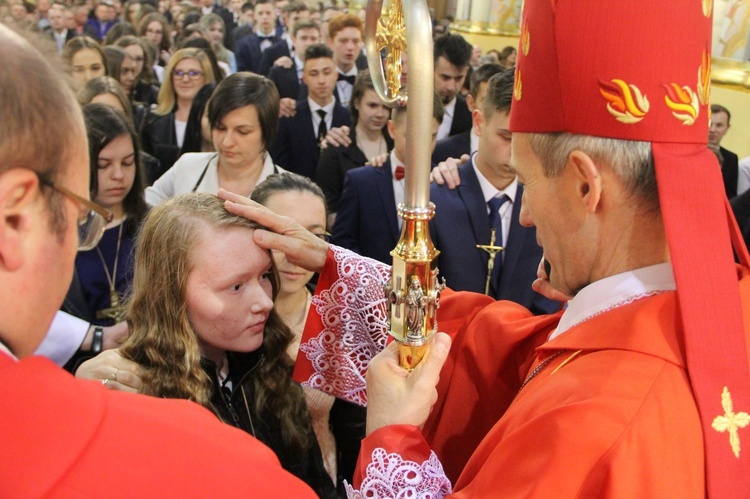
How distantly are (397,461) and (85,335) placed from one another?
5.25 feet

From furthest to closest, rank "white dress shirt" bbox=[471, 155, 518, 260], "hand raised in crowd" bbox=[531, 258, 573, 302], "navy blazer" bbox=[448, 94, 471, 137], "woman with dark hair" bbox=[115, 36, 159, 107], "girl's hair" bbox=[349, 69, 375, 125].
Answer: "woman with dark hair" bbox=[115, 36, 159, 107], "navy blazer" bbox=[448, 94, 471, 137], "girl's hair" bbox=[349, 69, 375, 125], "white dress shirt" bbox=[471, 155, 518, 260], "hand raised in crowd" bbox=[531, 258, 573, 302]

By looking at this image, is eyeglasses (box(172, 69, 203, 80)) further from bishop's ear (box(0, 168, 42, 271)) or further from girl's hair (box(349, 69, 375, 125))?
bishop's ear (box(0, 168, 42, 271))

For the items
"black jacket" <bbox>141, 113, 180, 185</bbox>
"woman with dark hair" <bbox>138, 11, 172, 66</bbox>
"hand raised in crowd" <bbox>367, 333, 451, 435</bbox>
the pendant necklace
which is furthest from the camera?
"woman with dark hair" <bbox>138, 11, 172, 66</bbox>

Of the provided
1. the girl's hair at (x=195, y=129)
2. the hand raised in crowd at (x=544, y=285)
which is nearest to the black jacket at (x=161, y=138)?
the girl's hair at (x=195, y=129)

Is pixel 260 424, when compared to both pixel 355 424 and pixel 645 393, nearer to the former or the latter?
pixel 355 424

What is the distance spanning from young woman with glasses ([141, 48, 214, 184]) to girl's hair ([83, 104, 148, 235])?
73.6 inches

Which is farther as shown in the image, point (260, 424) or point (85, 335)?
point (85, 335)

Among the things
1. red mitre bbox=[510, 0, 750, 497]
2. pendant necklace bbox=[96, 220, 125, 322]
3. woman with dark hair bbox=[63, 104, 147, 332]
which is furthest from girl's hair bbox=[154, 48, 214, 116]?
red mitre bbox=[510, 0, 750, 497]

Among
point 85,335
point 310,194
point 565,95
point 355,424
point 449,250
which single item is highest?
point 565,95

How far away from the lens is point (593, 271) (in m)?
1.55

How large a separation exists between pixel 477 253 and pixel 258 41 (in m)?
7.74

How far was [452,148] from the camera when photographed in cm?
457

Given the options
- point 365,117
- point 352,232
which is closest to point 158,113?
point 365,117

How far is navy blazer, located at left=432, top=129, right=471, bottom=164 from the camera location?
4.54 m
